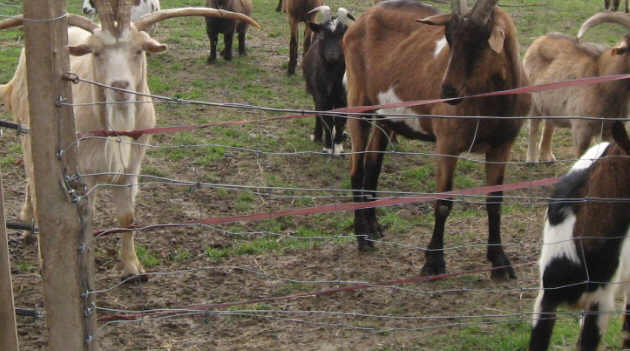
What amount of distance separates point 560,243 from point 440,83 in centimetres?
219

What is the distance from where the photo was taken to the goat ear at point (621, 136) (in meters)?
3.36

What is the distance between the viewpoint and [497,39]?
15.9 feet

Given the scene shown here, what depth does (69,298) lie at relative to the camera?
2742mm

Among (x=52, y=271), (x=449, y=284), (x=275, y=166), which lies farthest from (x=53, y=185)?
(x=275, y=166)

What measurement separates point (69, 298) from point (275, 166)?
16.9 ft

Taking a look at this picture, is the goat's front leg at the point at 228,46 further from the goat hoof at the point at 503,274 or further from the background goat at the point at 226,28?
the goat hoof at the point at 503,274

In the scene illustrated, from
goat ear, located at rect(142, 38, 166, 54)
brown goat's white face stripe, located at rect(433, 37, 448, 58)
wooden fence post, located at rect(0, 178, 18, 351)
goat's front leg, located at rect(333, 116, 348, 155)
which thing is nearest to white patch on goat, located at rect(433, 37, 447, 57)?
brown goat's white face stripe, located at rect(433, 37, 448, 58)

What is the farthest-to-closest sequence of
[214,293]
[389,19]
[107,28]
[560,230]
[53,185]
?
[389,19] < [214,293] < [107,28] < [560,230] < [53,185]

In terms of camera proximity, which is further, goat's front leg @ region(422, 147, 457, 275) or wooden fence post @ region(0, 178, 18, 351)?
goat's front leg @ region(422, 147, 457, 275)

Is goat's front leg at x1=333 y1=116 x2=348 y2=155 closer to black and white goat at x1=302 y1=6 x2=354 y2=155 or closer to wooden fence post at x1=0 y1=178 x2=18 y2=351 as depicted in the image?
black and white goat at x1=302 y1=6 x2=354 y2=155

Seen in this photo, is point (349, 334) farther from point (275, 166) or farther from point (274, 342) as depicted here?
point (275, 166)

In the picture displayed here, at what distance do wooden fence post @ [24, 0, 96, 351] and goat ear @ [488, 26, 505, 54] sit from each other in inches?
121

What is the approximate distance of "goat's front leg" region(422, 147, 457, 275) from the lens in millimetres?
5402

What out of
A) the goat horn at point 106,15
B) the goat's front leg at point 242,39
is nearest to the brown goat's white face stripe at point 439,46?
the goat horn at point 106,15
